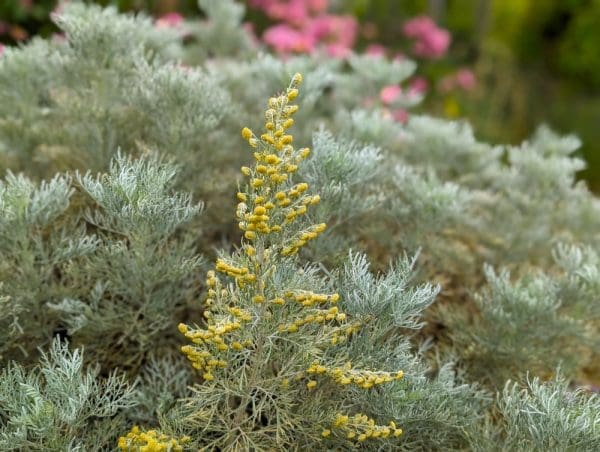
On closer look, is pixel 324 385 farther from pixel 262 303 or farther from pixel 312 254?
pixel 312 254

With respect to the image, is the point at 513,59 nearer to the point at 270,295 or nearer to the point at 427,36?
the point at 427,36

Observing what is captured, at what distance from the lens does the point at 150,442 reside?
4.95 feet

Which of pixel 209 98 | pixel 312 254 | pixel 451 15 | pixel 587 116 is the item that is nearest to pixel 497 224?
pixel 312 254

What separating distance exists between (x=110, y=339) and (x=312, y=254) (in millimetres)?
676

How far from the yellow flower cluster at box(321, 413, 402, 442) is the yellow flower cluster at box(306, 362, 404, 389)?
9 centimetres

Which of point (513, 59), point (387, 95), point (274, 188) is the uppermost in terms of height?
point (274, 188)

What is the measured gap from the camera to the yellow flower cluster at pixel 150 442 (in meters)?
1.51

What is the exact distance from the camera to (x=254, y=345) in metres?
1.63

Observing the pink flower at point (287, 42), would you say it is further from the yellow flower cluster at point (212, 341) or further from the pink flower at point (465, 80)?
the yellow flower cluster at point (212, 341)

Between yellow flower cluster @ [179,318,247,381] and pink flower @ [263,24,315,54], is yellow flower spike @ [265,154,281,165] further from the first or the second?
pink flower @ [263,24,315,54]

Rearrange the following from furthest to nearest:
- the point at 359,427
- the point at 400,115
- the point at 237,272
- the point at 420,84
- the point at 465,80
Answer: the point at 465,80, the point at 420,84, the point at 400,115, the point at 359,427, the point at 237,272

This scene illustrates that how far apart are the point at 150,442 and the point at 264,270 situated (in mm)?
457

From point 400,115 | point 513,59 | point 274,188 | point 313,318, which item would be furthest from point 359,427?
point 513,59

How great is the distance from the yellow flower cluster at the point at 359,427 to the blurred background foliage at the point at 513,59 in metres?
5.88
